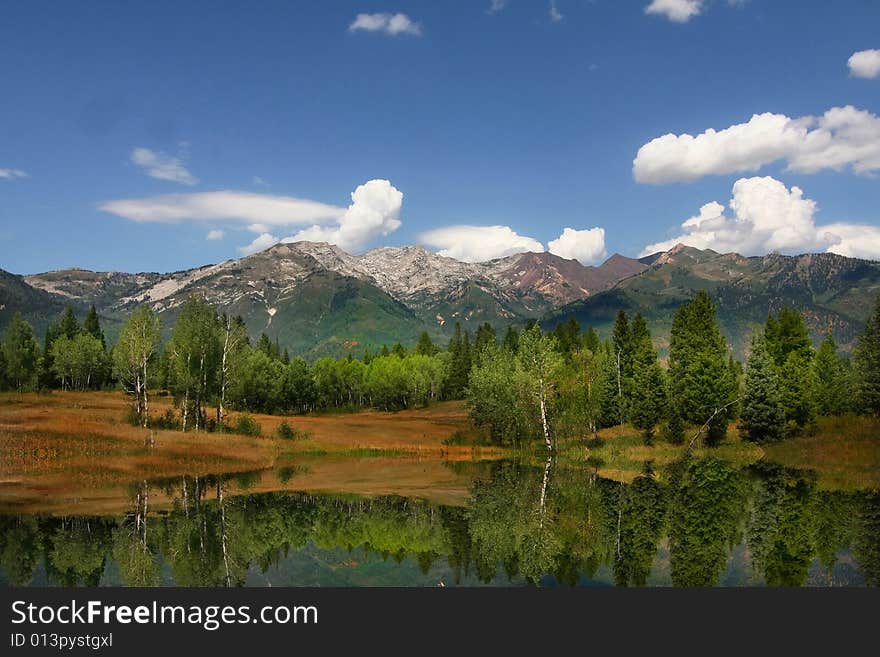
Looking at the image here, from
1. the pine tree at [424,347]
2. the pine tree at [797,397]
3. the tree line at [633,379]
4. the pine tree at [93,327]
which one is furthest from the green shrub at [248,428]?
the pine tree at [424,347]

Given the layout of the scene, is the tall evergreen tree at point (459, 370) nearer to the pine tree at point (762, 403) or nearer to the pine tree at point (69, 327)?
the pine tree at point (762, 403)

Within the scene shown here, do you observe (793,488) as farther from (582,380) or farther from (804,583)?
(582,380)

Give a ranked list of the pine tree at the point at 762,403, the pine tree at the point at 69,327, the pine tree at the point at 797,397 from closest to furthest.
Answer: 1. the pine tree at the point at 762,403
2. the pine tree at the point at 797,397
3. the pine tree at the point at 69,327

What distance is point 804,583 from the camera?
20344 mm

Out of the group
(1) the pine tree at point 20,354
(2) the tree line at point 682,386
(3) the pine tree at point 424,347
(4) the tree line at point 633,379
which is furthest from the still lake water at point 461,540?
(3) the pine tree at point 424,347

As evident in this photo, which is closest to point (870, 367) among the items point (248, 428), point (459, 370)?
point (248, 428)

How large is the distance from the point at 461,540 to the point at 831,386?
70048 millimetres

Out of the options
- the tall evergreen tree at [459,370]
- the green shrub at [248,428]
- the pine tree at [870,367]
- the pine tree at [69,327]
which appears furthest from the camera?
the tall evergreen tree at [459,370]

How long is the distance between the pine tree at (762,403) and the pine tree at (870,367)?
7.44m

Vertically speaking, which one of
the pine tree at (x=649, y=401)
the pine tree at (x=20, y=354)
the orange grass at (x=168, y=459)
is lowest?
the orange grass at (x=168, y=459)

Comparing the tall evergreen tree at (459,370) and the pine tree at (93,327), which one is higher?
the pine tree at (93,327)

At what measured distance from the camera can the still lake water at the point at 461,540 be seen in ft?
71.1

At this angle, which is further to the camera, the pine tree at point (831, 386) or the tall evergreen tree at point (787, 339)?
the tall evergreen tree at point (787, 339)

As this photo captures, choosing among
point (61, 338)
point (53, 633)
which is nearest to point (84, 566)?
point (53, 633)
